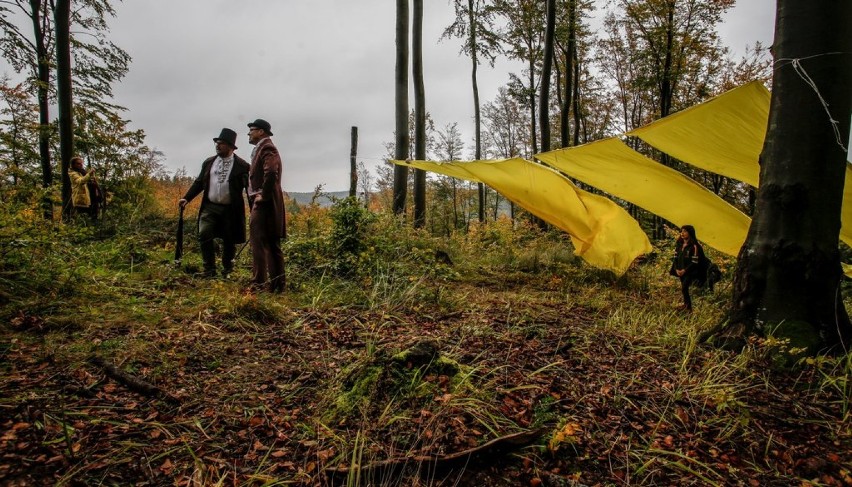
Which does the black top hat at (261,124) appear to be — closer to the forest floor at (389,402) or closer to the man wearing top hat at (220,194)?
the man wearing top hat at (220,194)

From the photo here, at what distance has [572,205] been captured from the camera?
5.12 meters

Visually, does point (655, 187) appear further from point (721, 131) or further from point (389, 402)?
point (389, 402)

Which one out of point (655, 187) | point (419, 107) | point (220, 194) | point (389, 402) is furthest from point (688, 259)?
point (419, 107)

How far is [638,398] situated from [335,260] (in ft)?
11.8

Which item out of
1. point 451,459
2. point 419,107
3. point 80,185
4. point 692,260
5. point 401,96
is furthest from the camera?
point 419,107

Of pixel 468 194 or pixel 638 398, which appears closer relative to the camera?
pixel 638 398

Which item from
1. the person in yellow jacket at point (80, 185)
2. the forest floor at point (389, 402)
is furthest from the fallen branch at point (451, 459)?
the person in yellow jacket at point (80, 185)

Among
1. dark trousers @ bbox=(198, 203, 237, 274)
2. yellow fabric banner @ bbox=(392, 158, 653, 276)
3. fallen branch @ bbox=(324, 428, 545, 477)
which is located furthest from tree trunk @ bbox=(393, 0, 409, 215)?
fallen branch @ bbox=(324, 428, 545, 477)

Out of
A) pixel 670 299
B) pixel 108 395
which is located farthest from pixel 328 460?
pixel 670 299

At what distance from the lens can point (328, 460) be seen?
4.66 feet

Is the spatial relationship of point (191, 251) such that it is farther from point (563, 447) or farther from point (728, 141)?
point (728, 141)

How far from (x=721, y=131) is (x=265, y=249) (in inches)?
190

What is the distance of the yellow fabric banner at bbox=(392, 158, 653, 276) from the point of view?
4873 millimetres

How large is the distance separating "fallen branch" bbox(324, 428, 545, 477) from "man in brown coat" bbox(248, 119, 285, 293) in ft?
9.50
